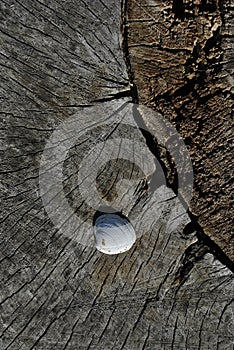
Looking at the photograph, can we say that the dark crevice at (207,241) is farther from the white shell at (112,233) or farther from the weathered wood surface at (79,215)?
the white shell at (112,233)

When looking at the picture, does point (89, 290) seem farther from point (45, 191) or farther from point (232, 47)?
point (232, 47)

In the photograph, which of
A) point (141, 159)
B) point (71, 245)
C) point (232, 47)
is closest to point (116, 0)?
point (232, 47)

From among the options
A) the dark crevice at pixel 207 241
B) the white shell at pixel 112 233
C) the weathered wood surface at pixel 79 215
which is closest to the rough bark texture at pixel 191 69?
the weathered wood surface at pixel 79 215

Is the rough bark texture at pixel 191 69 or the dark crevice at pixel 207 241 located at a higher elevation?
the rough bark texture at pixel 191 69

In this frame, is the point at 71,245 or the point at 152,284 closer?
the point at 71,245

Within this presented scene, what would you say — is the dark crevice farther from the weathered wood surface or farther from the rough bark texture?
the rough bark texture

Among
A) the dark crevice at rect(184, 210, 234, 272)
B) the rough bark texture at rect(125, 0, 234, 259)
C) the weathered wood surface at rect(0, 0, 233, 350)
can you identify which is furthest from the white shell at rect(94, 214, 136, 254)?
the rough bark texture at rect(125, 0, 234, 259)

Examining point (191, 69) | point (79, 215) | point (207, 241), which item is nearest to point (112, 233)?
point (79, 215)
